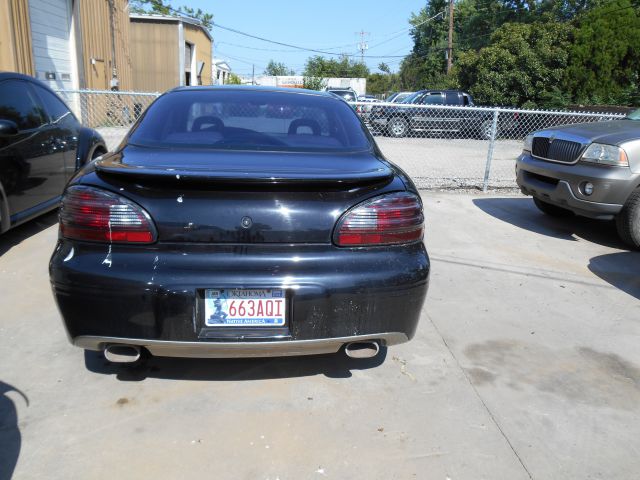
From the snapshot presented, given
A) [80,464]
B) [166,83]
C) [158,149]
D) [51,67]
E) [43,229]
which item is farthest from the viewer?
[166,83]

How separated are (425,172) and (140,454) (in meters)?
9.10

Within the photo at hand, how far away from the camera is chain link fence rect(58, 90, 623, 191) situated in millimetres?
9750

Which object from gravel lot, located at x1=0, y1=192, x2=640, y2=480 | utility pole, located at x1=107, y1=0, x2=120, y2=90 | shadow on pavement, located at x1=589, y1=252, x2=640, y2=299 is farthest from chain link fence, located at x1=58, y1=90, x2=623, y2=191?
gravel lot, located at x1=0, y1=192, x2=640, y2=480

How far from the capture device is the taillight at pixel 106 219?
2.31 metres

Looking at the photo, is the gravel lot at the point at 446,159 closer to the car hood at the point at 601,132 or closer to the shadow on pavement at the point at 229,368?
the car hood at the point at 601,132

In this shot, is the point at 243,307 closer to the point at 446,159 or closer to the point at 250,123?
the point at 250,123

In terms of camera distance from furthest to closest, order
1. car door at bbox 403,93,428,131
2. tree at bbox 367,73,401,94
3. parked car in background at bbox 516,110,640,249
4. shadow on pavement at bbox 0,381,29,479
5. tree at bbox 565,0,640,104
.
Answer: tree at bbox 367,73,401,94 < tree at bbox 565,0,640,104 < car door at bbox 403,93,428,131 < parked car in background at bbox 516,110,640,249 < shadow on pavement at bbox 0,381,29,479

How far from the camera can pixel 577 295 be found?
4.37 m

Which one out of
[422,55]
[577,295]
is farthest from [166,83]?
[422,55]

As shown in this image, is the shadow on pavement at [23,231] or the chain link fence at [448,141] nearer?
the shadow on pavement at [23,231]

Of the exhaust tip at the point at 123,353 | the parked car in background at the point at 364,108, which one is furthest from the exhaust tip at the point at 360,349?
the parked car in background at the point at 364,108

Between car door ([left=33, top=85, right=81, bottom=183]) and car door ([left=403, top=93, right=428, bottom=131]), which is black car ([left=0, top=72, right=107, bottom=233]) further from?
car door ([left=403, top=93, right=428, bottom=131])

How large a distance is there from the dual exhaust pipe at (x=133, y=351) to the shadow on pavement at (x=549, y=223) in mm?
4434

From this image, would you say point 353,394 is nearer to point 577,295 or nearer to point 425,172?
point 577,295
